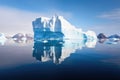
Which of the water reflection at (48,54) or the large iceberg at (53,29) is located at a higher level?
the large iceberg at (53,29)

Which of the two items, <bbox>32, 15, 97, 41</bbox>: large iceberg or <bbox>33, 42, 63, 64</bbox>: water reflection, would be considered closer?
<bbox>33, 42, 63, 64</bbox>: water reflection

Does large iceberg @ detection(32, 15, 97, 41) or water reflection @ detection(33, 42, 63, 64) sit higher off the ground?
large iceberg @ detection(32, 15, 97, 41)

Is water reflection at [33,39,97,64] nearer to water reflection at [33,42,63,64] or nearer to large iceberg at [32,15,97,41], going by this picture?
water reflection at [33,42,63,64]

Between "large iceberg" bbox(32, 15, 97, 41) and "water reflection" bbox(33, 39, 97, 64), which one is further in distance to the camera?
"large iceberg" bbox(32, 15, 97, 41)

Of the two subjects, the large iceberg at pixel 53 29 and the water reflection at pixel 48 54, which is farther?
the large iceberg at pixel 53 29

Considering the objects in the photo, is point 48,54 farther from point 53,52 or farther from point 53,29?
point 53,29

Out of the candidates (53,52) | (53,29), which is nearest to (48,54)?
(53,52)

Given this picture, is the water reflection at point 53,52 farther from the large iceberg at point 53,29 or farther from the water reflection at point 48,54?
the large iceberg at point 53,29

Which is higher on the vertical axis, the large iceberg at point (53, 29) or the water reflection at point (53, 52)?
the large iceberg at point (53, 29)

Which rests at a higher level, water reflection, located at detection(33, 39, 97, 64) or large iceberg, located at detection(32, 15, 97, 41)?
large iceberg, located at detection(32, 15, 97, 41)

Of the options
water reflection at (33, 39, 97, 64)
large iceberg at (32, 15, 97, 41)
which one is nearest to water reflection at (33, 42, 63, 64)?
water reflection at (33, 39, 97, 64)

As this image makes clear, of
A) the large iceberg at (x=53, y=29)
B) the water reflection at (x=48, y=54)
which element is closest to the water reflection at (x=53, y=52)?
the water reflection at (x=48, y=54)

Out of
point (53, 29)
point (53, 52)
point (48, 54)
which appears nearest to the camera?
point (48, 54)

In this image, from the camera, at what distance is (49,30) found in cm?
2677
